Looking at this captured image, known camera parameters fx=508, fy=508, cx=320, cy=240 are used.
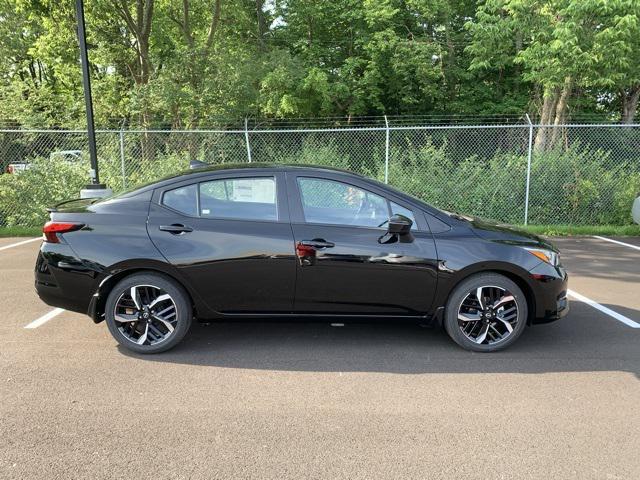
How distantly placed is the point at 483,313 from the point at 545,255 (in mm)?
711

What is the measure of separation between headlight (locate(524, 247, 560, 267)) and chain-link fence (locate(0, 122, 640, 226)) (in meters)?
6.27

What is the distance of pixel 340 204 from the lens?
4254 mm

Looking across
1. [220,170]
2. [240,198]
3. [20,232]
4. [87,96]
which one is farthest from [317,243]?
[20,232]

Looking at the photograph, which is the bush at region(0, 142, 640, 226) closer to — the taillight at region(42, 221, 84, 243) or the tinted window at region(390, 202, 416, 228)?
the tinted window at region(390, 202, 416, 228)

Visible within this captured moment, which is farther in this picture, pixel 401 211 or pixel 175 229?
Result: pixel 401 211

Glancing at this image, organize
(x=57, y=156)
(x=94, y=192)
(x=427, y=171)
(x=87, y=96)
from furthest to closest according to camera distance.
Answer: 1. (x=427, y=171)
2. (x=57, y=156)
3. (x=87, y=96)
4. (x=94, y=192)

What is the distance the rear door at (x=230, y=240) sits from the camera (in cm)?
407

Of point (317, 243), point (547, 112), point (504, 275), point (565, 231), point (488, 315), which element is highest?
point (547, 112)

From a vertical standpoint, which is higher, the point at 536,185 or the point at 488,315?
the point at 536,185

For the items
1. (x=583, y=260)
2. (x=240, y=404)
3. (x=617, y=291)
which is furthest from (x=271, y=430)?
(x=583, y=260)

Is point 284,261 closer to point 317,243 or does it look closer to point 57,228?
point 317,243

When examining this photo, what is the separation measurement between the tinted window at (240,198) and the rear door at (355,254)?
0.20 m

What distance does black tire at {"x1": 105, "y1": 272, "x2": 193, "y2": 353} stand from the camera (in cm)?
407

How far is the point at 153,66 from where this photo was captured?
16.5 metres
